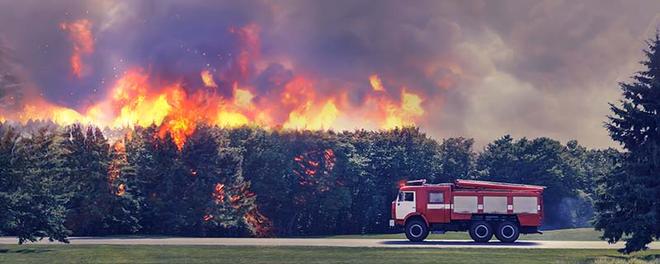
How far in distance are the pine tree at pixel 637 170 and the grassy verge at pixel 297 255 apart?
3.93 ft

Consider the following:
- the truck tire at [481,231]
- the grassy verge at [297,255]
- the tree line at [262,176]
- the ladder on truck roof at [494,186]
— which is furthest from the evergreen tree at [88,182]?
the truck tire at [481,231]

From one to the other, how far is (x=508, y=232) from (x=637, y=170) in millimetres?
9328

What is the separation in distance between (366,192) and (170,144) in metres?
19.8

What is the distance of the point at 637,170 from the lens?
27.5 meters

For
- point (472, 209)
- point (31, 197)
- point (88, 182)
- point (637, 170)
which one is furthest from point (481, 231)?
point (88, 182)

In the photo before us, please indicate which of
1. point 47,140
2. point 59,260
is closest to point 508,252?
point 59,260

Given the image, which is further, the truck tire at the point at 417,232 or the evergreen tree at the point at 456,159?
the evergreen tree at the point at 456,159

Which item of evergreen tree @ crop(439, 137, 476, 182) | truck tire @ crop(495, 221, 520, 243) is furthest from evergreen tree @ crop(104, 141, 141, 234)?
evergreen tree @ crop(439, 137, 476, 182)

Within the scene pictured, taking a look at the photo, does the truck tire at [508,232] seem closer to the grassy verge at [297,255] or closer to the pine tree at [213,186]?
the grassy verge at [297,255]

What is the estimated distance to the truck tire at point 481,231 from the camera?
35.6m

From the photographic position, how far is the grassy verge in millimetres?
26062

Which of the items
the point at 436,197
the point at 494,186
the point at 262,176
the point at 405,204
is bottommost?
the point at 405,204

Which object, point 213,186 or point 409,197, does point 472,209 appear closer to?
point 409,197

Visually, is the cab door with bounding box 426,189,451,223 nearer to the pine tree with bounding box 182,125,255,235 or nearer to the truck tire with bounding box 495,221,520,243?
the truck tire with bounding box 495,221,520,243
